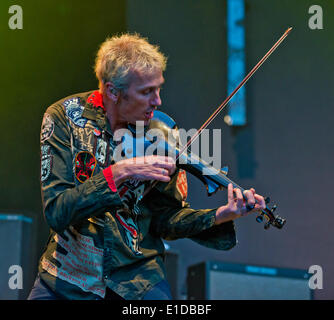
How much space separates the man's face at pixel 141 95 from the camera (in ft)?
5.84

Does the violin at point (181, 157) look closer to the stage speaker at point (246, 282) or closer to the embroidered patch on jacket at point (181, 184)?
the embroidered patch on jacket at point (181, 184)

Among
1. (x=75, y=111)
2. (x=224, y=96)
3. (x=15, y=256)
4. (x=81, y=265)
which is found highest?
(x=224, y=96)

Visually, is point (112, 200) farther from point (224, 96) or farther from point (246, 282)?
point (224, 96)

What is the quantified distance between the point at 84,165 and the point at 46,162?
0.41 ft

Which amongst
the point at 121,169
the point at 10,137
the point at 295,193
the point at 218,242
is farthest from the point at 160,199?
the point at 295,193

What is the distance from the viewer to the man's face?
178 centimetres

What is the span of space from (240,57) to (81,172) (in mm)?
2268

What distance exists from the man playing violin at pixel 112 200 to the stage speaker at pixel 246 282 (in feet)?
3.61

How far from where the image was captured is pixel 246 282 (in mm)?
2977

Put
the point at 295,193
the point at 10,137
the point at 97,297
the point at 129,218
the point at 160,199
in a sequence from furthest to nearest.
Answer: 1. the point at 295,193
2. the point at 10,137
3. the point at 160,199
4. the point at 129,218
5. the point at 97,297

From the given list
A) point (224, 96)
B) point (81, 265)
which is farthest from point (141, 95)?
point (224, 96)

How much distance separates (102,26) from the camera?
3443mm

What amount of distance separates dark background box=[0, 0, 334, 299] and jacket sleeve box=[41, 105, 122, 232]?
174 cm
